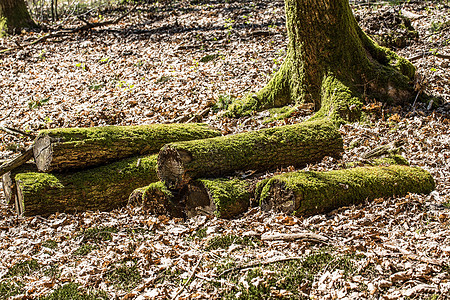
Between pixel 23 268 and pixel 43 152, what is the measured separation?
2.12m

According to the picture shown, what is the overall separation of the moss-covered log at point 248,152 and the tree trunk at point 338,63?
1.44m

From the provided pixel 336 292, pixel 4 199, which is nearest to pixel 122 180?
pixel 4 199

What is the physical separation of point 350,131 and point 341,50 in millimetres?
1719

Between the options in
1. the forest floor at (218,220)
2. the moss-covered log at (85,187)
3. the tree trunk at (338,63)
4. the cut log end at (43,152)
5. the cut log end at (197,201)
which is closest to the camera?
the forest floor at (218,220)

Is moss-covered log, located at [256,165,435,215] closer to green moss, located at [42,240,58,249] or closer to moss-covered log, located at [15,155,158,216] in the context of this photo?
moss-covered log, located at [15,155,158,216]

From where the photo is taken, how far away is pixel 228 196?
512 cm

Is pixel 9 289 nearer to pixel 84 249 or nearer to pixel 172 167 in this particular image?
pixel 84 249

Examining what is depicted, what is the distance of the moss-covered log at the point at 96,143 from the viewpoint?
20.0 feet

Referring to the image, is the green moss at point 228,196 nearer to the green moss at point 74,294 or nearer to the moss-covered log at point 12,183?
the green moss at point 74,294

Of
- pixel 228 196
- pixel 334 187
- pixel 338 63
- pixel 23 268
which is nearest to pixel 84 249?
pixel 23 268

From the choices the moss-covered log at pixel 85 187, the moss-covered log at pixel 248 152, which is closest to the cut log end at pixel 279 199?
the moss-covered log at pixel 248 152

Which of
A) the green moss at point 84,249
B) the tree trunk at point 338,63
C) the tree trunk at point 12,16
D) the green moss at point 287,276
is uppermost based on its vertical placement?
the tree trunk at point 12,16

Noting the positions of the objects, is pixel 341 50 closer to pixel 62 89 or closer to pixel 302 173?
pixel 302 173

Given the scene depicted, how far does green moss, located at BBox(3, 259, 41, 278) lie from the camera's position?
448cm
